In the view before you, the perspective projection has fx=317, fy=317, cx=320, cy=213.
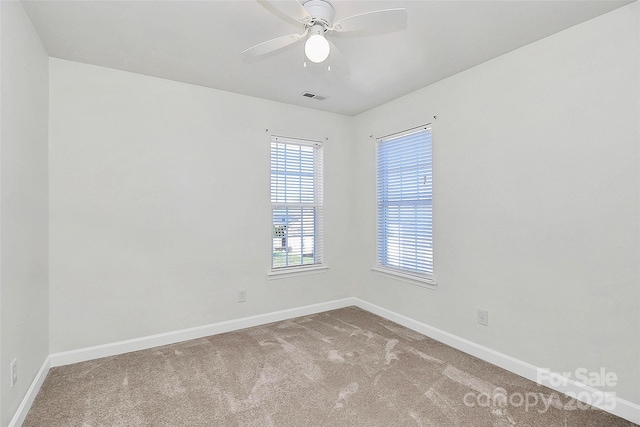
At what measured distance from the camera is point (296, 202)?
402 centimetres

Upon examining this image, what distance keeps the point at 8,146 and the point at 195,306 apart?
6.83 feet

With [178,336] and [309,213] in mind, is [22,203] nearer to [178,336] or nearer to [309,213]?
[178,336]

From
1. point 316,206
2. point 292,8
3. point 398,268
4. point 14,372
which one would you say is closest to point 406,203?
point 398,268

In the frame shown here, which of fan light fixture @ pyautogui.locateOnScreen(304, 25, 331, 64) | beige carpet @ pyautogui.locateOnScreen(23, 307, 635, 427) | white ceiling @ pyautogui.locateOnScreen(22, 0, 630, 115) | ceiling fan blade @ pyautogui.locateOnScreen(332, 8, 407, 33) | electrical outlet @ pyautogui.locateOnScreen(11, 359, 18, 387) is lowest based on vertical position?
beige carpet @ pyautogui.locateOnScreen(23, 307, 635, 427)

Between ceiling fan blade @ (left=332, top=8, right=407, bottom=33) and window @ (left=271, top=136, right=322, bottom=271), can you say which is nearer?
ceiling fan blade @ (left=332, top=8, right=407, bottom=33)

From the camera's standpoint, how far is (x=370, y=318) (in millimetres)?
3895

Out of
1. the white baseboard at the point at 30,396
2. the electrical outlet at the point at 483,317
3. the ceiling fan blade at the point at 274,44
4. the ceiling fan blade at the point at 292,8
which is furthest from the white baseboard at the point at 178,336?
the ceiling fan blade at the point at 292,8

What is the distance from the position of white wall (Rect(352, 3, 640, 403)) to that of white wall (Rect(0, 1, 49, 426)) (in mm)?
3324

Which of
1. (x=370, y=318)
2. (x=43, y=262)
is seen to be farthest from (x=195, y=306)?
(x=370, y=318)

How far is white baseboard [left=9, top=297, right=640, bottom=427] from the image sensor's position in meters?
2.07

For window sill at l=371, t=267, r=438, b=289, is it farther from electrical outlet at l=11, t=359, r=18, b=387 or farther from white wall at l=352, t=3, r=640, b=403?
electrical outlet at l=11, t=359, r=18, b=387

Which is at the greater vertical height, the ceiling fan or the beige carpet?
the ceiling fan

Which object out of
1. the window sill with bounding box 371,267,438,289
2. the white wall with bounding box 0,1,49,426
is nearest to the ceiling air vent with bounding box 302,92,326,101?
the window sill with bounding box 371,267,438,289

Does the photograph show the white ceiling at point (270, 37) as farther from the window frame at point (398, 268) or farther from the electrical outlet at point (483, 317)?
the electrical outlet at point (483, 317)
